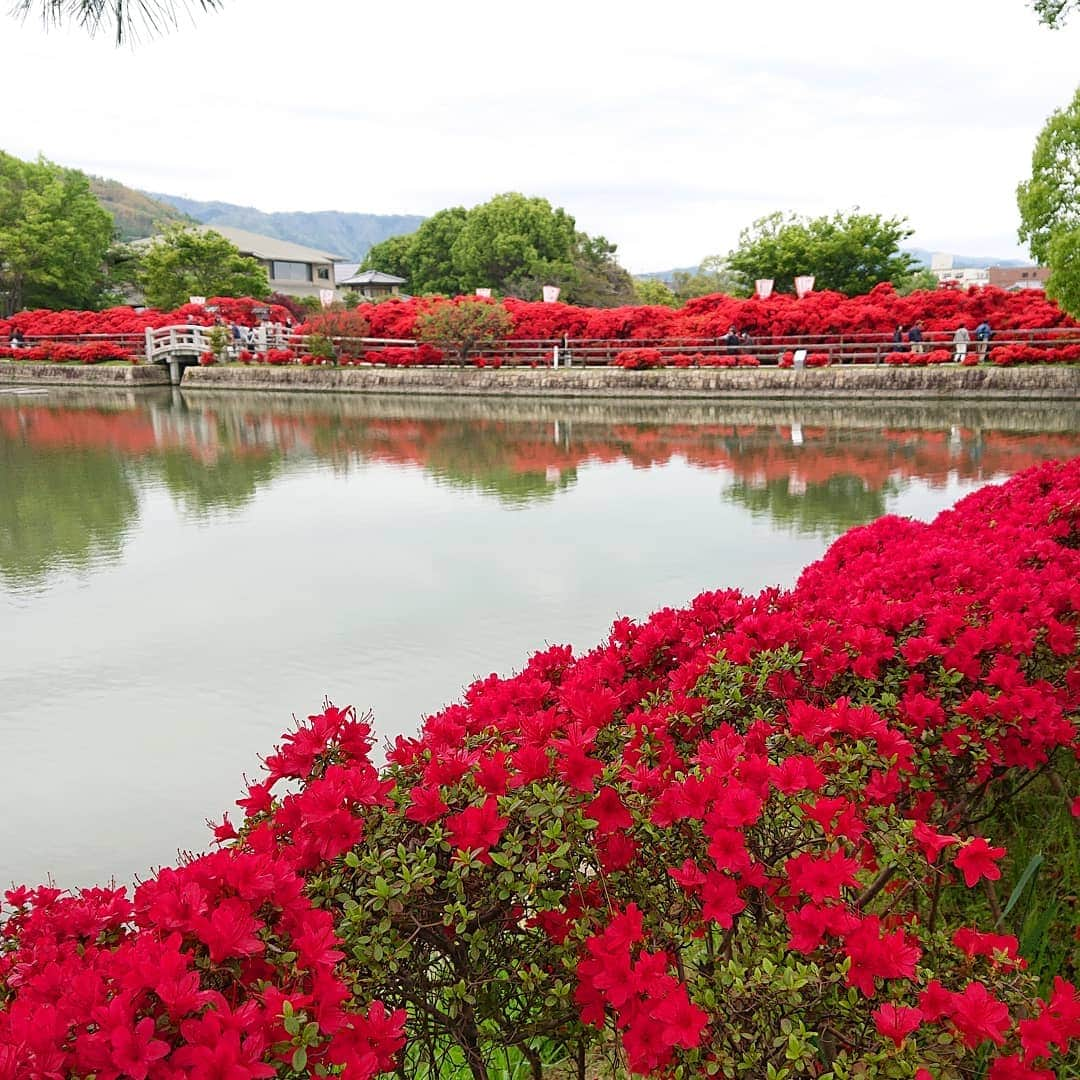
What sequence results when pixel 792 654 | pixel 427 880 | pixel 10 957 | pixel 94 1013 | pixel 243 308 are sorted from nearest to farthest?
pixel 94 1013
pixel 427 880
pixel 10 957
pixel 792 654
pixel 243 308

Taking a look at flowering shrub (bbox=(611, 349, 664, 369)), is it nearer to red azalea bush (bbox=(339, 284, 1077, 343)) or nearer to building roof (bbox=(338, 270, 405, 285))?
red azalea bush (bbox=(339, 284, 1077, 343))

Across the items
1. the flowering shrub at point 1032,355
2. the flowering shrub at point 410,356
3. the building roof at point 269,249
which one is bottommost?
the flowering shrub at point 1032,355

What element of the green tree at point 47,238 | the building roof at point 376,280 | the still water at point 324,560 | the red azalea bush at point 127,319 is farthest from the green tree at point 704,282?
the still water at point 324,560

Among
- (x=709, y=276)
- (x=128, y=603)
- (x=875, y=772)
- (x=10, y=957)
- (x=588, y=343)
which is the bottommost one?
(x=128, y=603)

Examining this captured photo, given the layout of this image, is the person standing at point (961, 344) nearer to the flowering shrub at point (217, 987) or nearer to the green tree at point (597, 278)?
the flowering shrub at point (217, 987)

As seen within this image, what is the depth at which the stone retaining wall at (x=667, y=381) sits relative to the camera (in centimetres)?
1581

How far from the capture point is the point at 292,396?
68.1ft

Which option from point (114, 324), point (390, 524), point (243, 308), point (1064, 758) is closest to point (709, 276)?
point (243, 308)

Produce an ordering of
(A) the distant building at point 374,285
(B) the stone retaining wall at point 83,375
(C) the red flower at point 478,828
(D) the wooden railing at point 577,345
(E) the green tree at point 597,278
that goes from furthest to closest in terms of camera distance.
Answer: (A) the distant building at point 374,285
(E) the green tree at point 597,278
(B) the stone retaining wall at point 83,375
(D) the wooden railing at point 577,345
(C) the red flower at point 478,828

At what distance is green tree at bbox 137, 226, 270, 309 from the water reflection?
17881 millimetres

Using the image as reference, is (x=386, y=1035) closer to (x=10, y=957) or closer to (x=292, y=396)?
(x=10, y=957)

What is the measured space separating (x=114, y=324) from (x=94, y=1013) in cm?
2983

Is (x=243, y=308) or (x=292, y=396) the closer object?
(x=292, y=396)

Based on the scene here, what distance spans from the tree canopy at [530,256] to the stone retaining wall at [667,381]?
2012cm
